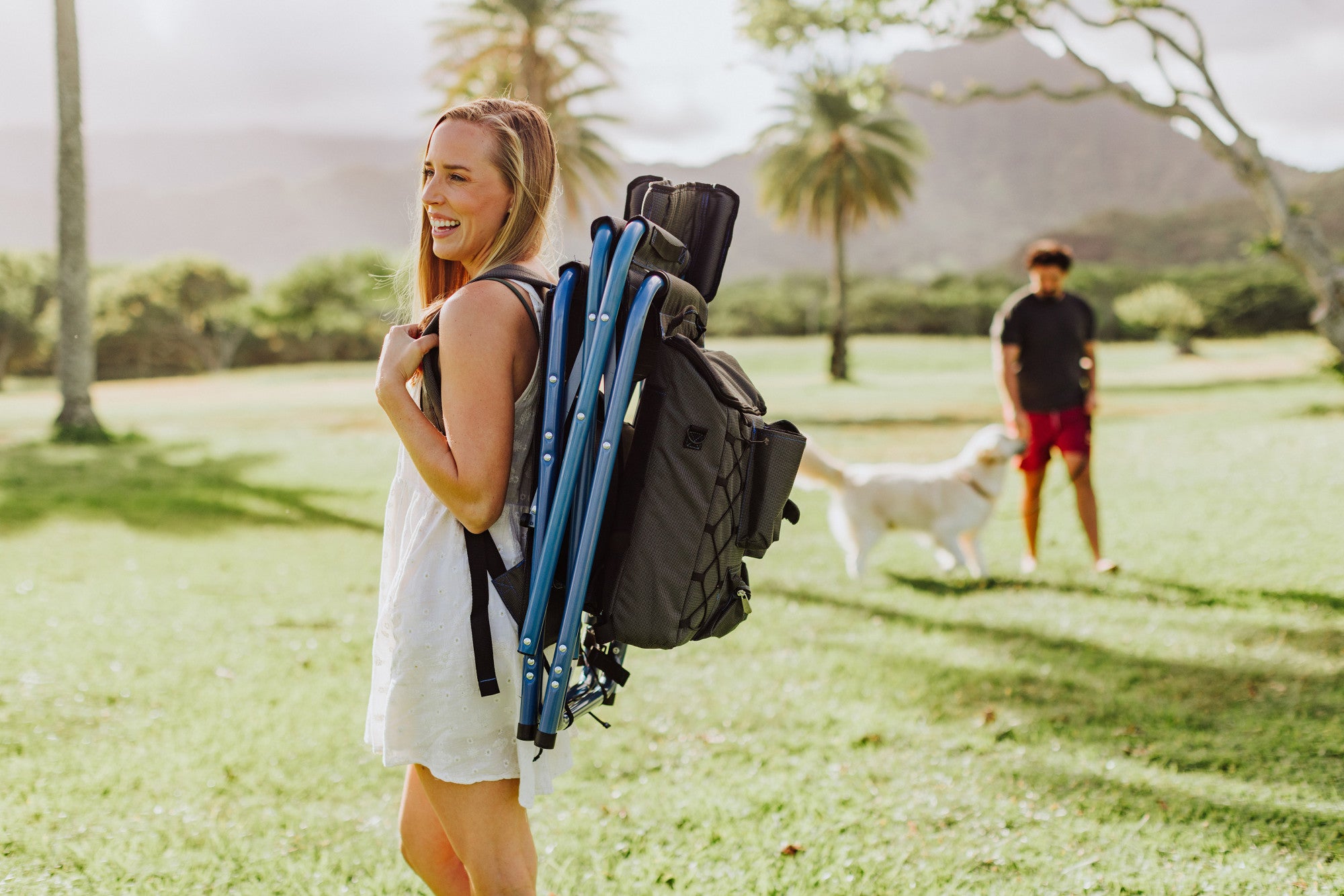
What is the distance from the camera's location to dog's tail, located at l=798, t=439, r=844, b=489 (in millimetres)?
6676

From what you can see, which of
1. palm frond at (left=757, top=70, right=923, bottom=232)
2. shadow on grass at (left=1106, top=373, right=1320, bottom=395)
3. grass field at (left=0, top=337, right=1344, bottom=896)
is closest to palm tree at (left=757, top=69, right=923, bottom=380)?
palm frond at (left=757, top=70, right=923, bottom=232)

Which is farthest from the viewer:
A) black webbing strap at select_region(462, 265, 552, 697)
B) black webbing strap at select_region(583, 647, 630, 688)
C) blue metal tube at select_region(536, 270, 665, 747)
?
black webbing strap at select_region(583, 647, 630, 688)

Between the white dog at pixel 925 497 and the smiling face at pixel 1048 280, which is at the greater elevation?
the smiling face at pixel 1048 280

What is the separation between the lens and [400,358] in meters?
1.75

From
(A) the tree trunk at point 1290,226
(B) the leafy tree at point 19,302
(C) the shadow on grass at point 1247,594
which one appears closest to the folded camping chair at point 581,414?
(C) the shadow on grass at point 1247,594

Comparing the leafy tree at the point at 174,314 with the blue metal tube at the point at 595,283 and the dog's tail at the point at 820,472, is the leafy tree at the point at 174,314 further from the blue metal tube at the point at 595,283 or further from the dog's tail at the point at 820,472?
the blue metal tube at the point at 595,283

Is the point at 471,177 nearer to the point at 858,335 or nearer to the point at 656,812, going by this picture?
the point at 656,812

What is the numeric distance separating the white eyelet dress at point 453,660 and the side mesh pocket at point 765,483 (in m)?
0.42

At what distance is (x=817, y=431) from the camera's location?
17891mm

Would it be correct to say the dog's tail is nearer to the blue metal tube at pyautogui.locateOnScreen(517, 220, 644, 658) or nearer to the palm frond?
the blue metal tube at pyautogui.locateOnScreen(517, 220, 644, 658)

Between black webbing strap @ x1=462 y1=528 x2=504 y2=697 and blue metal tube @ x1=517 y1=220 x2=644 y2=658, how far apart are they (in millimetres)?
69

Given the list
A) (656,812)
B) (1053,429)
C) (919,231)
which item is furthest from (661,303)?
(919,231)

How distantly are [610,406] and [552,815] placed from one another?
2.42m

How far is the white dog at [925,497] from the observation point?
6734 mm
